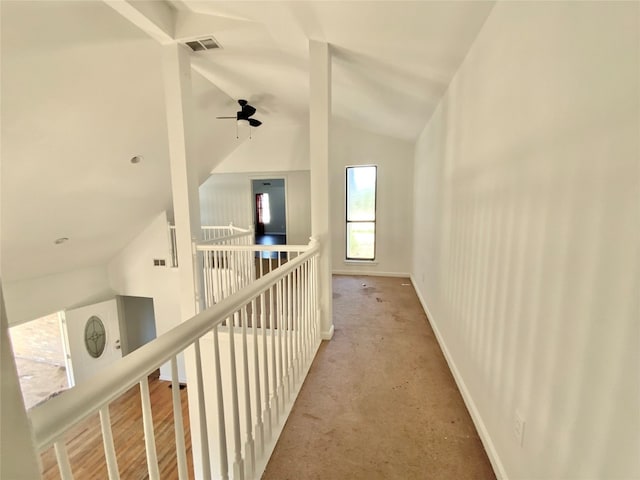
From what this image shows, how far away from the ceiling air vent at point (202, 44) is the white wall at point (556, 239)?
2.34m

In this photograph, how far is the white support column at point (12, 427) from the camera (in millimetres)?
369

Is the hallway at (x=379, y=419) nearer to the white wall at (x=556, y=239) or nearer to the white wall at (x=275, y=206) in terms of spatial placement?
the white wall at (x=556, y=239)

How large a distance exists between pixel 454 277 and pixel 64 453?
8.05 ft

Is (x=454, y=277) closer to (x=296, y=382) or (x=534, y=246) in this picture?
(x=534, y=246)

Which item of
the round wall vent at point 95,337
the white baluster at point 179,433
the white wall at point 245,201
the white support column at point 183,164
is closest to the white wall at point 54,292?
the round wall vent at point 95,337

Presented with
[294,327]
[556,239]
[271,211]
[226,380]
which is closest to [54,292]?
[226,380]

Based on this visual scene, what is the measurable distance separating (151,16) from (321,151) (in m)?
1.85

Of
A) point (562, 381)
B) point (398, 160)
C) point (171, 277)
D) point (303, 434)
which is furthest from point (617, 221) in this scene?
point (171, 277)

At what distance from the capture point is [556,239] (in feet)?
3.36

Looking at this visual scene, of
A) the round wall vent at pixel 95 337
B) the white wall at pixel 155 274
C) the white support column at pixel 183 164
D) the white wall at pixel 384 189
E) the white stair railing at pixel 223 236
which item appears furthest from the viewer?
the white wall at pixel 155 274

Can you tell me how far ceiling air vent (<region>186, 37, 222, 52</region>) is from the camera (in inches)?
109

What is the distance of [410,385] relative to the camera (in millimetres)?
2152

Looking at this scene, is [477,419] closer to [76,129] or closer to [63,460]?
[63,460]

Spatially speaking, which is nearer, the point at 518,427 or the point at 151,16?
the point at 518,427
